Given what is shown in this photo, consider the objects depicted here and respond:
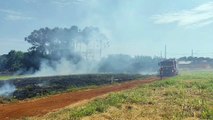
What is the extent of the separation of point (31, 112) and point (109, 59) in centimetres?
8985

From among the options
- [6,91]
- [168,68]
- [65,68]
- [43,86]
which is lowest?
A: [6,91]

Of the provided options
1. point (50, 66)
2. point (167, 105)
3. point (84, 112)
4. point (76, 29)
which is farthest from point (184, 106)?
point (76, 29)

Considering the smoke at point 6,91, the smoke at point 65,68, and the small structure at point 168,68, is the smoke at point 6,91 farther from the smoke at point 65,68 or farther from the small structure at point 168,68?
the smoke at point 65,68

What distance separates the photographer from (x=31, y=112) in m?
20.1

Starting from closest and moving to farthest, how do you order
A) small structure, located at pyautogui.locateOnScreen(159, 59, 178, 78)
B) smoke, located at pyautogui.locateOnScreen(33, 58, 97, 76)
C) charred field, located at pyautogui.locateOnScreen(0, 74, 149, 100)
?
charred field, located at pyautogui.locateOnScreen(0, 74, 149, 100)
small structure, located at pyautogui.locateOnScreen(159, 59, 178, 78)
smoke, located at pyautogui.locateOnScreen(33, 58, 97, 76)

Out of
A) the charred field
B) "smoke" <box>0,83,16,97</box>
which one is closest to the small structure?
the charred field

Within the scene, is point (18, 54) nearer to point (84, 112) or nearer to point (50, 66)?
point (50, 66)

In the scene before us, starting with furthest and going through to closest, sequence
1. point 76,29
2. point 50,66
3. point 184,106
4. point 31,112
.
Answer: point 76,29
point 50,66
point 31,112
point 184,106

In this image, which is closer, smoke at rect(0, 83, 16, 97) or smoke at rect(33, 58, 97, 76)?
smoke at rect(0, 83, 16, 97)

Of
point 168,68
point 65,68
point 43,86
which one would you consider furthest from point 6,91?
point 65,68

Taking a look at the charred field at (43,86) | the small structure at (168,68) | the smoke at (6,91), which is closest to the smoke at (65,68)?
the charred field at (43,86)

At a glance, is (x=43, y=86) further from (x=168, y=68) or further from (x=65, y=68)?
(x=65, y=68)

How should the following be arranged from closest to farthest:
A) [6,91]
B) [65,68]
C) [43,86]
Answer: [6,91] < [43,86] < [65,68]

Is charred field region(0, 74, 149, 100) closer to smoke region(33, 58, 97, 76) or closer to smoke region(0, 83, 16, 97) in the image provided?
smoke region(0, 83, 16, 97)
